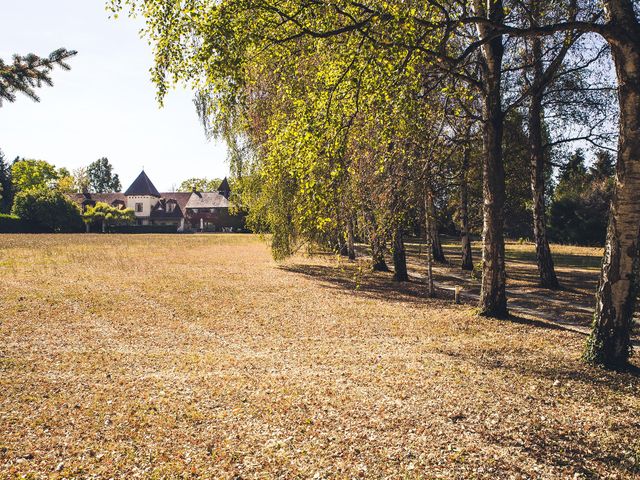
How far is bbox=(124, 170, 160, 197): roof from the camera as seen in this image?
96062 millimetres

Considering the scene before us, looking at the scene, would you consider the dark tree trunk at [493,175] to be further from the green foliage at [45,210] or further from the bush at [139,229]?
the bush at [139,229]

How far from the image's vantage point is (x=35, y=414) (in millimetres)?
6516

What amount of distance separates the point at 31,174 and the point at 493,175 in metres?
105

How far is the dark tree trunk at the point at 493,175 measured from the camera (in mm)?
12219

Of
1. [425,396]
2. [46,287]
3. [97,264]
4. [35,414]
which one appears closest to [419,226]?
[425,396]

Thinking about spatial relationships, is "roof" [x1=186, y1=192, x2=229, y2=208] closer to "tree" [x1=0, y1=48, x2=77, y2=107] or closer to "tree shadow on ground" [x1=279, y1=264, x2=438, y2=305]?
"tree shadow on ground" [x1=279, y1=264, x2=438, y2=305]

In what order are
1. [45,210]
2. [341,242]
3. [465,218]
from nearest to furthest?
1. [465,218]
2. [341,242]
3. [45,210]

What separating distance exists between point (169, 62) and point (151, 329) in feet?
20.5

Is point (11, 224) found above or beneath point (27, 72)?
beneath

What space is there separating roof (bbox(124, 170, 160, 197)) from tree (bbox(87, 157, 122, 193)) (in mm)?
47335

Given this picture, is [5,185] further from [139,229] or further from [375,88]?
[375,88]

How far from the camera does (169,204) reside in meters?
96.8

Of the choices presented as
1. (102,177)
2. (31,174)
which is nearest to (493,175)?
(31,174)

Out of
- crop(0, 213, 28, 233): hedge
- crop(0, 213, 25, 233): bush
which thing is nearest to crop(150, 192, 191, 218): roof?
crop(0, 213, 28, 233): hedge
